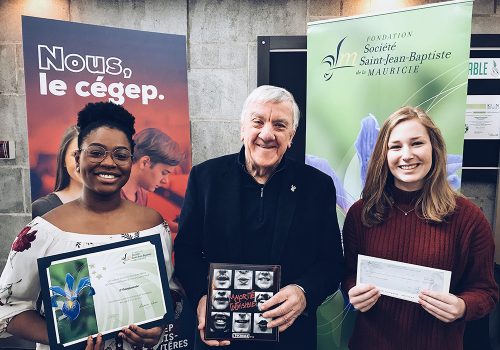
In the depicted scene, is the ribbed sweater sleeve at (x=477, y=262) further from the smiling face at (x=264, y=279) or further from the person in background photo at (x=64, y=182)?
the person in background photo at (x=64, y=182)

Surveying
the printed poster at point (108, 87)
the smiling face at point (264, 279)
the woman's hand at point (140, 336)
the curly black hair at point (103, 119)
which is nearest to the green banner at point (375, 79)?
the printed poster at point (108, 87)

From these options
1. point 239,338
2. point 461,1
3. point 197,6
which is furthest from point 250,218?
point 197,6

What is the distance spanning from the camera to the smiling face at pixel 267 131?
1544 mm

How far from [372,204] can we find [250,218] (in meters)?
0.52

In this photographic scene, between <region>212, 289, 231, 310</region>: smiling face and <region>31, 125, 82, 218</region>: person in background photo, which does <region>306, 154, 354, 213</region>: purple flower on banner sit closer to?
Answer: <region>212, 289, 231, 310</region>: smiling face

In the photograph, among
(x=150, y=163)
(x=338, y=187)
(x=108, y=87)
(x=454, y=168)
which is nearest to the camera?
(x=108, y=87)

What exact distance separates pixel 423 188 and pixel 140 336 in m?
1.33

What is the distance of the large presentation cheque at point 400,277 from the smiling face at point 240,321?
0.48m

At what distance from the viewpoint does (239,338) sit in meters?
1.48

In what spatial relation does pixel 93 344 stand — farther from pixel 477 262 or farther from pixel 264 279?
pixel 477 262

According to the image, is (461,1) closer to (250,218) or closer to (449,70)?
(449,70)

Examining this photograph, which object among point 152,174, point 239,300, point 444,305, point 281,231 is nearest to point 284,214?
point 281,231

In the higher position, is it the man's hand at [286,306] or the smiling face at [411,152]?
the smiling face at [411,152]

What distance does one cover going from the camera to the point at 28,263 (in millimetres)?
1488
